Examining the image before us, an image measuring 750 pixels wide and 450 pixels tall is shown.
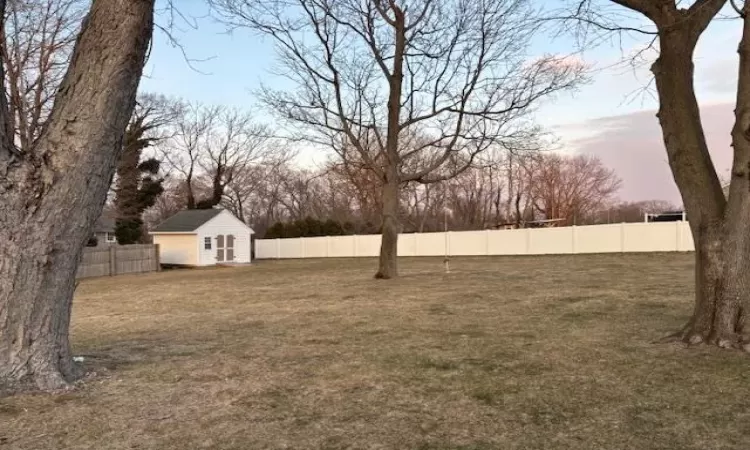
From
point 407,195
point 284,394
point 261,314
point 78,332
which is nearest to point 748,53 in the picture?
point 284,394

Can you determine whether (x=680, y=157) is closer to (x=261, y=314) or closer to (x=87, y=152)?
(x=87, y=152)

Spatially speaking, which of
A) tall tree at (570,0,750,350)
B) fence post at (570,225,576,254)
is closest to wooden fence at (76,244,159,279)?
fence post at (570,225,576,254)

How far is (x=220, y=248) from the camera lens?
3594 centimetres

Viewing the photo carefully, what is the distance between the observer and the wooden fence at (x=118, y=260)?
28.2 metres

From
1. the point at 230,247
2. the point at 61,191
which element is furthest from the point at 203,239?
the point at 61,191

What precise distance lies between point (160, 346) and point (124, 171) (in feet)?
104

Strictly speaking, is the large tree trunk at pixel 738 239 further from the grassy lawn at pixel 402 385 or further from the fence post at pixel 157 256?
the fence post at pixel 157 256

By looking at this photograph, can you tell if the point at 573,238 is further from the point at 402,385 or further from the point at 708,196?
the point at 402,385

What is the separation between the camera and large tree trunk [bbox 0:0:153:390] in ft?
16.0

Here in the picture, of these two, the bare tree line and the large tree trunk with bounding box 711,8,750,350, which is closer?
the large tree trunk with bounding box 711,8,750,350

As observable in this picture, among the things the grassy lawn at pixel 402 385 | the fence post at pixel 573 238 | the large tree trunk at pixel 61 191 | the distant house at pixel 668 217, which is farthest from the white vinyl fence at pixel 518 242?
the large tree trunk at pixel 61 191

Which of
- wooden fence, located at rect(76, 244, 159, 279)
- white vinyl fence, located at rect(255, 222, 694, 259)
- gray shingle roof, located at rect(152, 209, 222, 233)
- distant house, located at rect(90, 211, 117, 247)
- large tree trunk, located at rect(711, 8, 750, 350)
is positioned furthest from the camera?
distant house, located at rect(90, 211, 117, 247)

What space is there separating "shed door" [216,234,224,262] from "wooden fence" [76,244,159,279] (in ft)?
12.7

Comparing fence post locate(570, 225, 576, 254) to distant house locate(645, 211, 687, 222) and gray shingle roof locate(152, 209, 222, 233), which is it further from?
gray shingle roof locate(152, 209, 222, 233)
